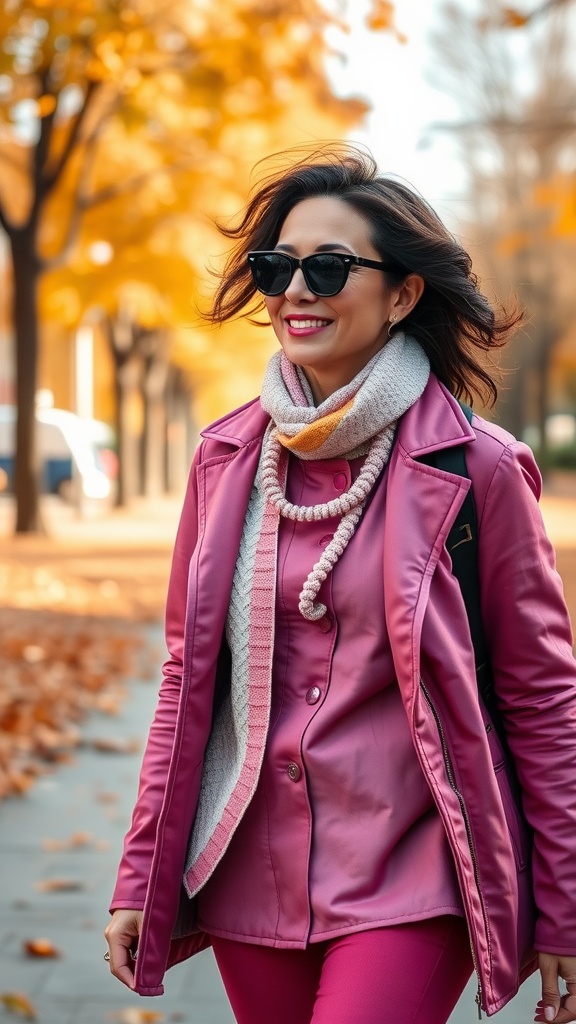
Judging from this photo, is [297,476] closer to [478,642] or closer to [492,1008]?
[478,642]

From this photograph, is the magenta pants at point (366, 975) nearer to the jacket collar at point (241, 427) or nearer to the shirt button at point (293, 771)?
the shirt button at point (293, 771)

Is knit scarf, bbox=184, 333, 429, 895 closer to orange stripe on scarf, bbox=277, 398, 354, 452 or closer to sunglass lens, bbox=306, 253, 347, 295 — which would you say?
orange stripe on scarf, bbox=277, 398, 354, 452

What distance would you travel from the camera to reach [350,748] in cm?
235

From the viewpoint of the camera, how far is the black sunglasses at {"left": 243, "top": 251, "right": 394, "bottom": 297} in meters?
2.49

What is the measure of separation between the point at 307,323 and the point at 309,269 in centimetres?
10

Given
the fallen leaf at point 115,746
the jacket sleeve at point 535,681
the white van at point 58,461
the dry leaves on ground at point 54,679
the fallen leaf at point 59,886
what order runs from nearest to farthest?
the jacket sleeve at point 535,681, the fallen leaf at point 59,886, the dry leaves on ground at point 54,679, the fallen leaf at point 115,746, the white van at point 58,461

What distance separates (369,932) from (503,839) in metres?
0.25

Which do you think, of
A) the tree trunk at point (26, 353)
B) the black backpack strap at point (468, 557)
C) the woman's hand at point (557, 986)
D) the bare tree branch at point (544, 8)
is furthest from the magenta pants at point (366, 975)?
the tree trunk at point (26, 353)

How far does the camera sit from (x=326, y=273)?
249 centimetres

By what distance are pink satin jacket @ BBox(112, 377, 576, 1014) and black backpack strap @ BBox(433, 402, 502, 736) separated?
2 cm

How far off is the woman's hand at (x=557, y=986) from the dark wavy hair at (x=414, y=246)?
3.31 ft

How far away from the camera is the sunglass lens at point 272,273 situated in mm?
2543

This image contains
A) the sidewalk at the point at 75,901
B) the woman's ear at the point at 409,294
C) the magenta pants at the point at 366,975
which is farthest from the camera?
the sidewalk at the point at 75,901

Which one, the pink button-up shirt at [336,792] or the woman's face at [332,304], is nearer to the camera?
the pink button-up shirt at [336,792]
